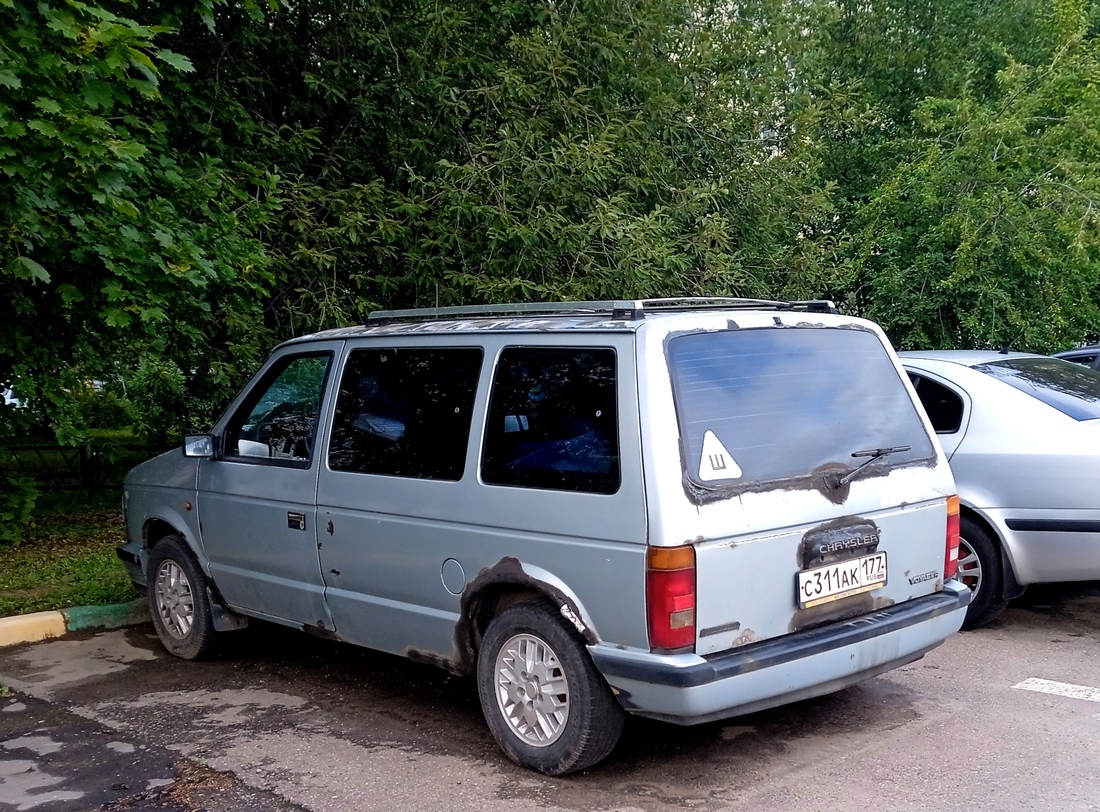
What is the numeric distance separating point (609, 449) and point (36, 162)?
12.7ft

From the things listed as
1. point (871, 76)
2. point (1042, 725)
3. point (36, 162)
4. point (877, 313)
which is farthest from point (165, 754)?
point (871, 76)

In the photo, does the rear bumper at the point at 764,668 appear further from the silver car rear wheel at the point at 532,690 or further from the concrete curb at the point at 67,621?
the concrete curb at the point at 67,621

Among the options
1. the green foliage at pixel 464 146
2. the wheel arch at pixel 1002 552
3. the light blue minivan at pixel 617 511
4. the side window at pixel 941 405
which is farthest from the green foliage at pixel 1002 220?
the light blue minivan at pixel 617 511

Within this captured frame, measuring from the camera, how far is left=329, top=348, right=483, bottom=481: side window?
4664 mm

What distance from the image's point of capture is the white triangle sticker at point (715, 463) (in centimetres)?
393

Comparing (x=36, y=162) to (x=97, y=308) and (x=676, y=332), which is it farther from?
(x=676, y=332)

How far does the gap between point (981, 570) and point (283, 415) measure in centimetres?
408

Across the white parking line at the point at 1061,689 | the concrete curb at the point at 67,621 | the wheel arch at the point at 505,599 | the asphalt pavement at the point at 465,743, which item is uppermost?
the wheel arch at the point at 505,599

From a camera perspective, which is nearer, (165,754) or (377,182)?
(165,754)

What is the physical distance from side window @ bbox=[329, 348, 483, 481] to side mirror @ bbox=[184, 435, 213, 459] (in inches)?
40.9

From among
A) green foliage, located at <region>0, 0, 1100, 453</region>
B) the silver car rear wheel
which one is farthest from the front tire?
the silver car rear wheel

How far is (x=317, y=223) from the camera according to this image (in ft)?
28.9

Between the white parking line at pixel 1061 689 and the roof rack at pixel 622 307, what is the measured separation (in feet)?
7.03

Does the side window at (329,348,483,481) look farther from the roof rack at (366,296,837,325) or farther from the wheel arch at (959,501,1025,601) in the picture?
the wheel arch at (959,501,1025,601)
